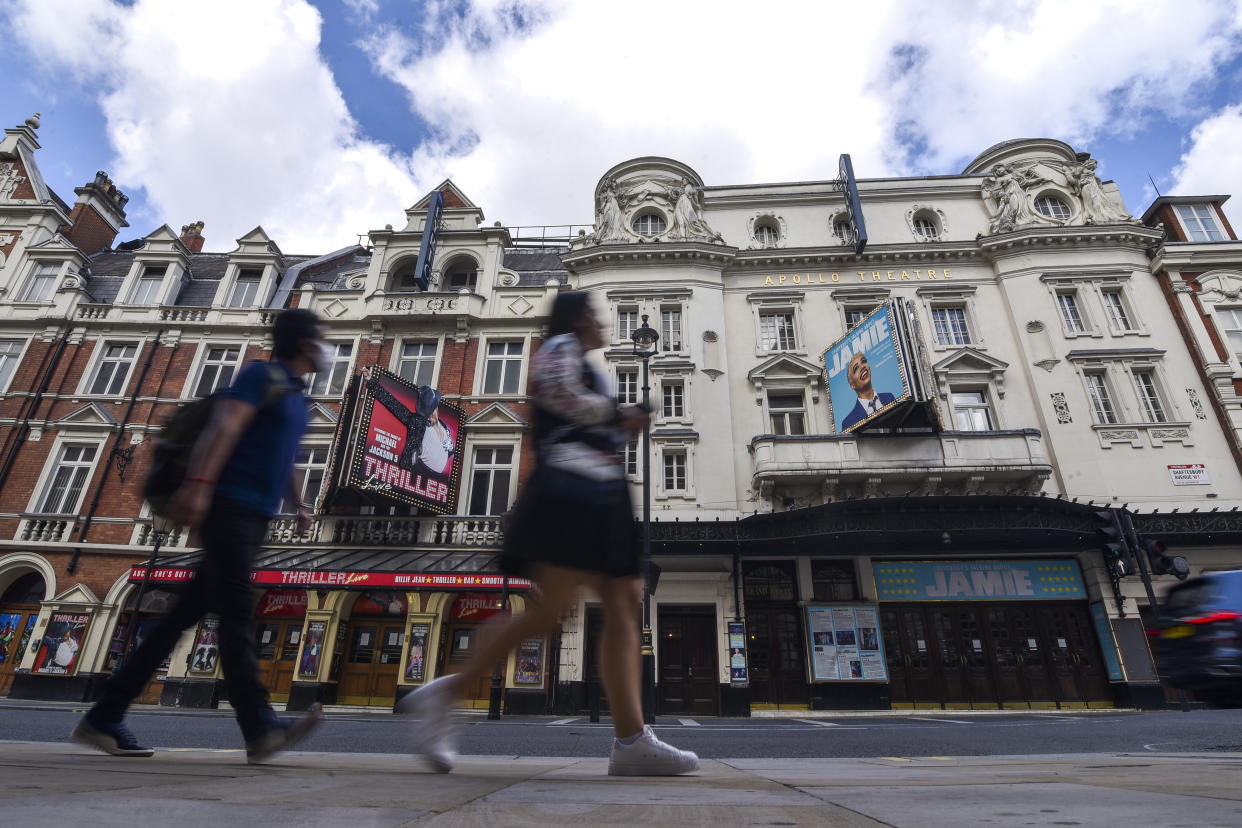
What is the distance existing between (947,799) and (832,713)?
1493cm

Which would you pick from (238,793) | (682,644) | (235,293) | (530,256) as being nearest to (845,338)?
(682,644)

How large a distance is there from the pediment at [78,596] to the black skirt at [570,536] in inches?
743

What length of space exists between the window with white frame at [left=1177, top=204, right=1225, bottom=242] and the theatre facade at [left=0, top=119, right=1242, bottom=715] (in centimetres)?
281

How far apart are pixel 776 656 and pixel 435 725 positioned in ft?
49.0

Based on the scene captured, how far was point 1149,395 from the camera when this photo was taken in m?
17.2

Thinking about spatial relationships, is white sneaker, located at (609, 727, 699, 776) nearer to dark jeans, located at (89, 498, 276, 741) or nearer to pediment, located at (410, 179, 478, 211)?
dark jeans, located at (89, 498, 276, 741)

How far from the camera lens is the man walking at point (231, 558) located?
7.69 feet

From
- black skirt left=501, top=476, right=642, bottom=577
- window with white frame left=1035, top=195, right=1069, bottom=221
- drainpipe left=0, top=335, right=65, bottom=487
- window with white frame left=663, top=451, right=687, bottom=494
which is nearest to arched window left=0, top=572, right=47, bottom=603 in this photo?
drainpipe left=0, top=335, right=65, bottom=487

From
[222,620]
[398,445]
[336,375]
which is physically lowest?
[222,620]

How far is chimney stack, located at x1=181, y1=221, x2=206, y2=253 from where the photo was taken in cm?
2423

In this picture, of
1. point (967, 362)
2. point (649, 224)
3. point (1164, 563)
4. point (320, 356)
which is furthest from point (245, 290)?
point (1164, 563)

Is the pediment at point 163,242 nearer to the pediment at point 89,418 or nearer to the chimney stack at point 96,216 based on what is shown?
the chimney stack at point 96,216

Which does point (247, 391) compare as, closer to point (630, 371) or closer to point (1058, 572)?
point (630, 371)

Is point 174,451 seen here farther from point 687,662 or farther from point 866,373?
point 866,373
